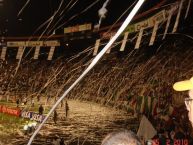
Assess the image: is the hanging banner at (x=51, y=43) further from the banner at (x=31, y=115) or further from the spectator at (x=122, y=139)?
the spectator at (x=122, y=139)

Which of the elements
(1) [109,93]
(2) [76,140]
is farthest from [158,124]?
(2) [76,140]

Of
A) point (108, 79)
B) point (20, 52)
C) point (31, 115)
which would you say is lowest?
point (31, 115)

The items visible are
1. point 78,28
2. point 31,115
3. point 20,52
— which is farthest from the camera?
point 78,28

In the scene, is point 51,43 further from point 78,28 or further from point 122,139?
point 122,139

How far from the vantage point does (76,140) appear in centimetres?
420

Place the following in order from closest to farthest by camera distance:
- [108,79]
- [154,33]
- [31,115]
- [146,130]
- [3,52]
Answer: [146,130] → [154,33] → [31,115] → [108,79] → [3,52]

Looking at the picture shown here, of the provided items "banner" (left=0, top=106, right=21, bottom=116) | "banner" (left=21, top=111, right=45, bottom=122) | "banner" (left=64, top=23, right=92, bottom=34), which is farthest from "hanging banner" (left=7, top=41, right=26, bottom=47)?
"banner" (left=21, top=111, right=45, bottom=122)

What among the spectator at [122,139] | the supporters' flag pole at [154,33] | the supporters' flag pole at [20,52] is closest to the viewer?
the spectator at [122,139]

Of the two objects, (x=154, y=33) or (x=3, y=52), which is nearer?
(x=154, y=33)

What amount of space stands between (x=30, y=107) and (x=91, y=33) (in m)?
1.52

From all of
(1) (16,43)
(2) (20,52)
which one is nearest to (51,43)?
(2) (20,52)

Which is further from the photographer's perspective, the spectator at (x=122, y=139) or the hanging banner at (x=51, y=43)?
the hanging banner at (x=51, y=43)

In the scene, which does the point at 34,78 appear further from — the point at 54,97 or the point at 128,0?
the point at 128,0

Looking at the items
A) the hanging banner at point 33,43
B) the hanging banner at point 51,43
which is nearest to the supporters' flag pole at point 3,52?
the hanging banner at point 33,43
